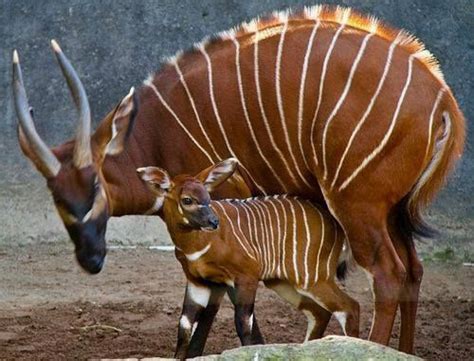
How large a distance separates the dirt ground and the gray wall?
33 centimetres

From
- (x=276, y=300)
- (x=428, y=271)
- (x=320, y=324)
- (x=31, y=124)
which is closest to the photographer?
(x=31, y=124)

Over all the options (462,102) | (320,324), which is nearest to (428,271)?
(462,102)

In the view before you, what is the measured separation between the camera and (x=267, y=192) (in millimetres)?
Answer: 6199

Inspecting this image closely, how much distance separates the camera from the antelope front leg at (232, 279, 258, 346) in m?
5.67

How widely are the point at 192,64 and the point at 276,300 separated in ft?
5.81

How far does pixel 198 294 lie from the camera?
5.82m

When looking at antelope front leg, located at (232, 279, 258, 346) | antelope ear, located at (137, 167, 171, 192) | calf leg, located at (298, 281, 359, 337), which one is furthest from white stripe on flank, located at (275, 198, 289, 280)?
antelope ear, located at (137, 167, 171, 192)

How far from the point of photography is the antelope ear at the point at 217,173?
571 centimetres

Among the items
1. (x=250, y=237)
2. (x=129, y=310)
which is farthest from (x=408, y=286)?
(x=129, y=310)

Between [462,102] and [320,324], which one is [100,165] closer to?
[320,324]

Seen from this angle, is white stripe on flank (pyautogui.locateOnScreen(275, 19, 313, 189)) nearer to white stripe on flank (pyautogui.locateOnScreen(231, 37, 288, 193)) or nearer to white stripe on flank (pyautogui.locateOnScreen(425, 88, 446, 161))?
white stripe on flank (pyautogui.locateOnScreen(231, 37, 288, 193))

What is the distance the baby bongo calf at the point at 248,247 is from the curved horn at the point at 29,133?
1.31 ft

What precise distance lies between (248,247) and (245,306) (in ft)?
0.90

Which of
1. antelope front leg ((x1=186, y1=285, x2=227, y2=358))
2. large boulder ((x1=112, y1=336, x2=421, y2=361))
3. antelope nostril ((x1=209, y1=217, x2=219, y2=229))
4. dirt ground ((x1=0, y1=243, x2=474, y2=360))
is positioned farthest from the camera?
dirt ground ((x1=0, y1=243, x2=474, y2=360))
